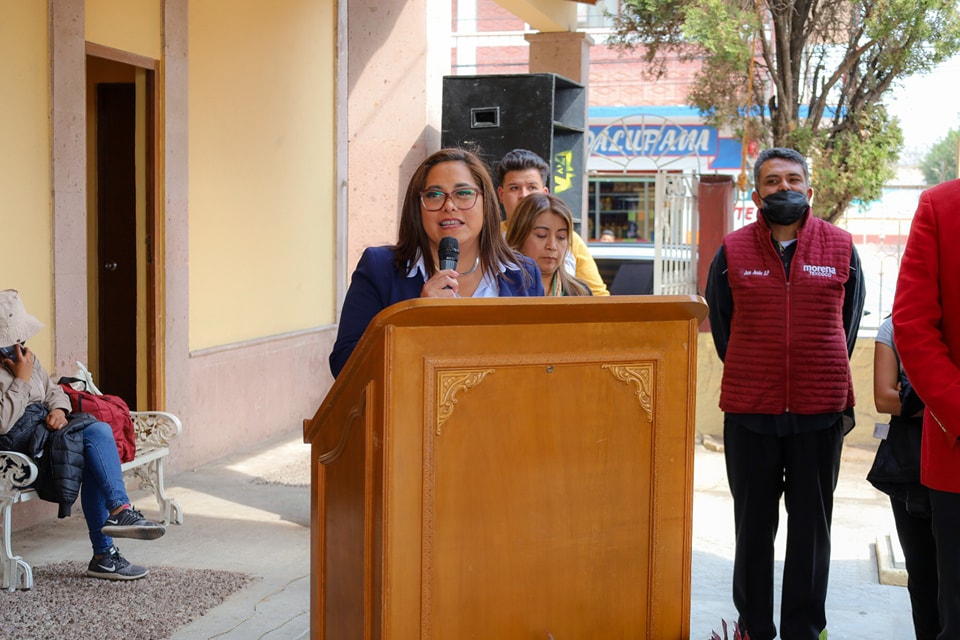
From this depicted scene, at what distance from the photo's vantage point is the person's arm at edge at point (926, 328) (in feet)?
8.25

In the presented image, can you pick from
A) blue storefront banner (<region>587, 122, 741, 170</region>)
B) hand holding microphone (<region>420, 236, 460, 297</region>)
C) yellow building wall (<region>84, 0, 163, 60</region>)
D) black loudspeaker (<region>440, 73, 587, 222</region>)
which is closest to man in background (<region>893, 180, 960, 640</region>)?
hand holding microphone (<region>420, 236, 460, 297</region>)

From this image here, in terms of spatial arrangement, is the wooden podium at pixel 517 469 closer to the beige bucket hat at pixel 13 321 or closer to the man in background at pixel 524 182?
the man in background at pixel 524 182

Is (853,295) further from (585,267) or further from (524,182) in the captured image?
(524,182)

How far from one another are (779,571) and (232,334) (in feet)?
13.3

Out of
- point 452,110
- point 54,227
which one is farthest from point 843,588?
point 452,110

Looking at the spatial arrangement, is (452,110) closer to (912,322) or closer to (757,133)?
(757,133)

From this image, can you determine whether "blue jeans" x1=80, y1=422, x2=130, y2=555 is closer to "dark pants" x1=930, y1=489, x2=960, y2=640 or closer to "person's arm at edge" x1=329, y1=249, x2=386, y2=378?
"person's arm at edge" x1=329, y1=249, x2=386, y2=378

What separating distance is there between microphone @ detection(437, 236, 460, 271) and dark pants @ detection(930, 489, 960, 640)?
1234mm

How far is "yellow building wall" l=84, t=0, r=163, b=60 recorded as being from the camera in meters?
6.04

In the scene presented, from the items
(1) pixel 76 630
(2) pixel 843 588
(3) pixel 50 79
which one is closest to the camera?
(1) pixel 76 630

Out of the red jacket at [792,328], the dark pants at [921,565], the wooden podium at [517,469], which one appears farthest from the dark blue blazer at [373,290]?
the dark pants at [921,565]

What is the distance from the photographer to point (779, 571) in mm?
5027

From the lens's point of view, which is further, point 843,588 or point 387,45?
point 387,45

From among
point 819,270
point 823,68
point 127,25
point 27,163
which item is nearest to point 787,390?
point 819,270
